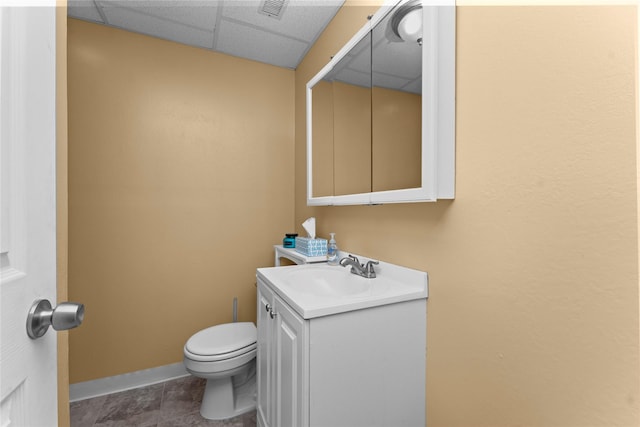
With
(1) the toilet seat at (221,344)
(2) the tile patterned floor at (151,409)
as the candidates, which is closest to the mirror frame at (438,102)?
(1) the toilet seat at (221,344)

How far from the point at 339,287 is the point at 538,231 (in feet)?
2.67

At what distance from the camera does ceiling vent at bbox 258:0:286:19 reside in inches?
60.6

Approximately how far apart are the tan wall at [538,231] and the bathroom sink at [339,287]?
11 centimetres

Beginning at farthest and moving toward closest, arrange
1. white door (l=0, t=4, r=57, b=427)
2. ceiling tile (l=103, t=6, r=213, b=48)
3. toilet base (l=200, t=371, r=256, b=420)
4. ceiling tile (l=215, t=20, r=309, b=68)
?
1. ceiling tile (l=215, t=20, r=309, b=68)
2. ceiling tile (l=103, t=6, r=213, b=48)
3. toilet base (l=200, t=371, r=256, b=420)
4. white door (l=0, t=4, r=57, b=427)

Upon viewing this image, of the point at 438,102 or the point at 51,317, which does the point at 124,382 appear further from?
the point at 438,102

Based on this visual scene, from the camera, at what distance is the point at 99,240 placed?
1714 mm

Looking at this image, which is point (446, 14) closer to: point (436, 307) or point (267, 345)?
point (436, 307)

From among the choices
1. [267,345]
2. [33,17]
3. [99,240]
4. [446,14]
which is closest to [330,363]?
[267,345]

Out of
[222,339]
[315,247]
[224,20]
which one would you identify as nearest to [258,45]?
[224,20]

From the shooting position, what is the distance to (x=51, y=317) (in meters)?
0.41

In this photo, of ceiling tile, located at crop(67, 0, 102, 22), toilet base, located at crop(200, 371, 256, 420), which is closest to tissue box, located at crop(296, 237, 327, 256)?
toilet base, located at crop(200, 371, 256, 420)

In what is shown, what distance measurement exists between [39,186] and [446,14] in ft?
3.83

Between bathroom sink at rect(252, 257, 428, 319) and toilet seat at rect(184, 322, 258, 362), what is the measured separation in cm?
49

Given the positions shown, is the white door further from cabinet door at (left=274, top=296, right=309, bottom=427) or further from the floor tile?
the floor tile
